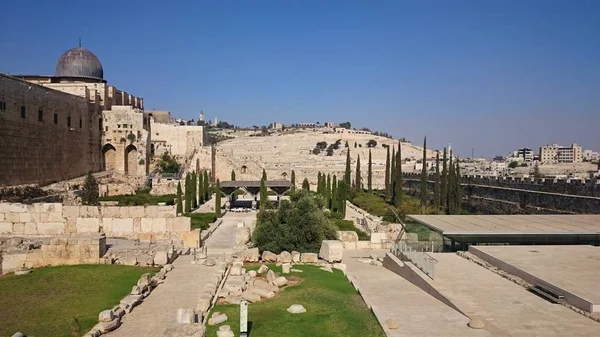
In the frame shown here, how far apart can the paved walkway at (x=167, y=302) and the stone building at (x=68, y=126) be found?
1931cm

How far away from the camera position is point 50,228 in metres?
19.4

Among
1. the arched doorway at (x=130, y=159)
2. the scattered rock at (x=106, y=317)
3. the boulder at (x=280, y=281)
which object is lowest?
the boulder at (x=280, y=281)

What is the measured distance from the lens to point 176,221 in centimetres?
1998

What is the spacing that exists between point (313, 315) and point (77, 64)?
42.3 m

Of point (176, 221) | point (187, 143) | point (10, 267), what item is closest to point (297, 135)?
point (187, 143)

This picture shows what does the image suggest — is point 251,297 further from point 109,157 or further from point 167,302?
point 109,157

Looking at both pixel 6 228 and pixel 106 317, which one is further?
pixel 6 228

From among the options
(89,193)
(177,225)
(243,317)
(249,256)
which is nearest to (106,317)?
(243,317)

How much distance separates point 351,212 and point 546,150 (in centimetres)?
11166

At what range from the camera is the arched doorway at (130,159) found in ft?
150

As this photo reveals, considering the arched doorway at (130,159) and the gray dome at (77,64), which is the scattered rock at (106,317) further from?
the gray dome at (77,64)

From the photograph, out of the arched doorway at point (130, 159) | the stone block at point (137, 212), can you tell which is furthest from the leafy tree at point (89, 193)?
the arched doorway at point (130, 159)

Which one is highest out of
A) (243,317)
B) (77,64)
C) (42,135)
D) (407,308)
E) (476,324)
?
(77,64)

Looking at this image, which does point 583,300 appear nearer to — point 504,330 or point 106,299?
point 504,330
